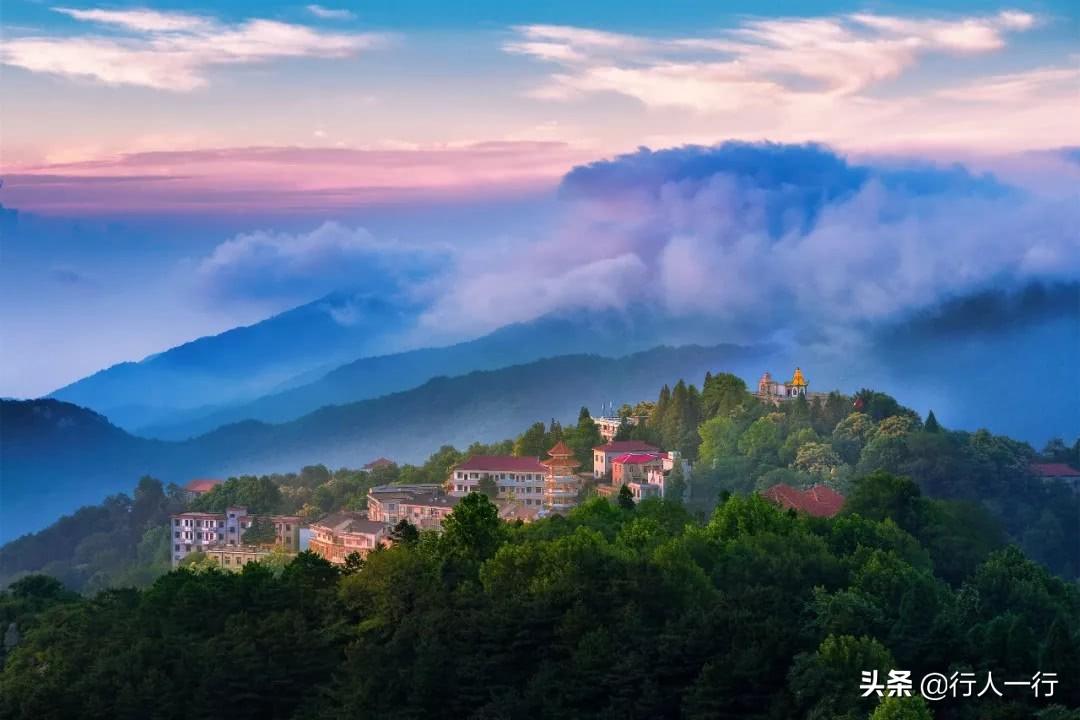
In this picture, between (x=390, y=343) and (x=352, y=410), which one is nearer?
(x=352, y=410)

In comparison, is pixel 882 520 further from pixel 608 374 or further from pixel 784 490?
pixel 608 374

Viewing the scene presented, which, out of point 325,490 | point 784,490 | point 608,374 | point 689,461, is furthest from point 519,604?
point 608,374

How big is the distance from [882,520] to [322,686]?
35.1 ft

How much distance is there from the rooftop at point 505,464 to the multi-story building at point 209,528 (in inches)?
165

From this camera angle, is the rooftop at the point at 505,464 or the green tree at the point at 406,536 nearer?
the green tree at the point at 406,536

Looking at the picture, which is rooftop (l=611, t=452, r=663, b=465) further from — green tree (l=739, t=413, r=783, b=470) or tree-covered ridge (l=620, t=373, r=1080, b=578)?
green tree (l=739, t=413, r=783, b=470)

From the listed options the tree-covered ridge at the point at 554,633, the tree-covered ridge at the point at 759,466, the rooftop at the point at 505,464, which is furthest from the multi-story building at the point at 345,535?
the tree-covered ridge at the point at 554,633

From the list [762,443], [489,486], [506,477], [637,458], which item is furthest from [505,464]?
[762,443]

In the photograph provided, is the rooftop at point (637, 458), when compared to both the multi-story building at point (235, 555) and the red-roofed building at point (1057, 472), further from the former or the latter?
the red-roofed building at point (1057, 472)

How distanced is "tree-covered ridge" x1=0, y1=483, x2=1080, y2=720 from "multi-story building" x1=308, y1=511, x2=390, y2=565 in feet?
43.2

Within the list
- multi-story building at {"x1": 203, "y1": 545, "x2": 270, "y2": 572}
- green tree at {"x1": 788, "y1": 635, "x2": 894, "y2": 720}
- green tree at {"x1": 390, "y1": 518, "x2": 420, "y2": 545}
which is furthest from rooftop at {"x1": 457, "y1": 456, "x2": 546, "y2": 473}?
green tree at {"x1": 788, "y1": 635, "x2": 894, "y2": 720}

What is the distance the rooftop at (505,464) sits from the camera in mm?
41347

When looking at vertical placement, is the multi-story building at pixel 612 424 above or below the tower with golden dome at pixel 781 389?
below

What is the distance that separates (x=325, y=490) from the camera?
45469 mm
